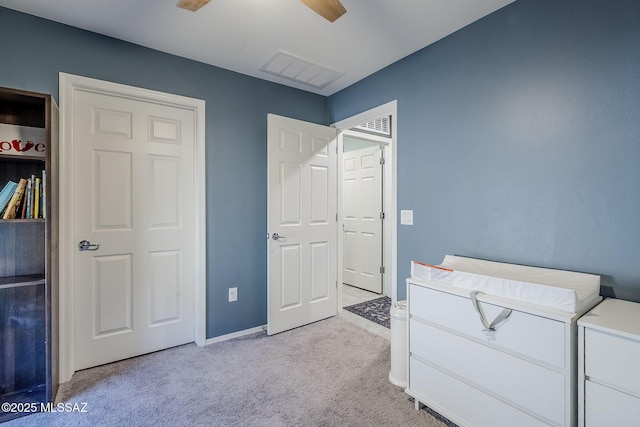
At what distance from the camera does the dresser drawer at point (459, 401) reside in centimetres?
133

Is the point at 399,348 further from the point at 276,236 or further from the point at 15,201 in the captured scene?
the point at 15,201

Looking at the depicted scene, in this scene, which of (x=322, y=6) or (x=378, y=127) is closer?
(x=322, y=6)

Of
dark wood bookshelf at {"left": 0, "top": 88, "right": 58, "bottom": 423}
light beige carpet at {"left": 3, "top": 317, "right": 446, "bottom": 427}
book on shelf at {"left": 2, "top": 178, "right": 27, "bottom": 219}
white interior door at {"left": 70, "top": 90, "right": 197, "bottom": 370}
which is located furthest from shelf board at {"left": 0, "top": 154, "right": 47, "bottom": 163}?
light beige carpet at {"left": 3, "top": 317, "right": 446, "bottom": 427}

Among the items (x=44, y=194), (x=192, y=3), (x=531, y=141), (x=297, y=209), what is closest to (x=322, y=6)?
(x=192, y=3)

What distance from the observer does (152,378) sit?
6.68 ft

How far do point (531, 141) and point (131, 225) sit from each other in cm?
279

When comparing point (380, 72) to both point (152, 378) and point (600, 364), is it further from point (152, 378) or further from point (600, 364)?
point (152, 378)

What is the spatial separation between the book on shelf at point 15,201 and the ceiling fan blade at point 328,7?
1894mm

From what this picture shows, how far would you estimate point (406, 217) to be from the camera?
8.02ft

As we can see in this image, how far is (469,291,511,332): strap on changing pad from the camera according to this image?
52.3 inches

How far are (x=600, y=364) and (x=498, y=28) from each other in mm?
1896

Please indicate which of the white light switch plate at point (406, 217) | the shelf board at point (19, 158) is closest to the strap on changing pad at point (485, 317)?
the white light switch plate at point (406, 217)

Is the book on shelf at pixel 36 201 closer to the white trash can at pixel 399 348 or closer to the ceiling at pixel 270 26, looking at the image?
the ceiling at pixel 270 26

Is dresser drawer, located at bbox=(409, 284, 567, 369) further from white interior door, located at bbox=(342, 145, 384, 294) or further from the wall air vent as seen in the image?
white interior door, located at bbox=(342, 145, 384, 294)
